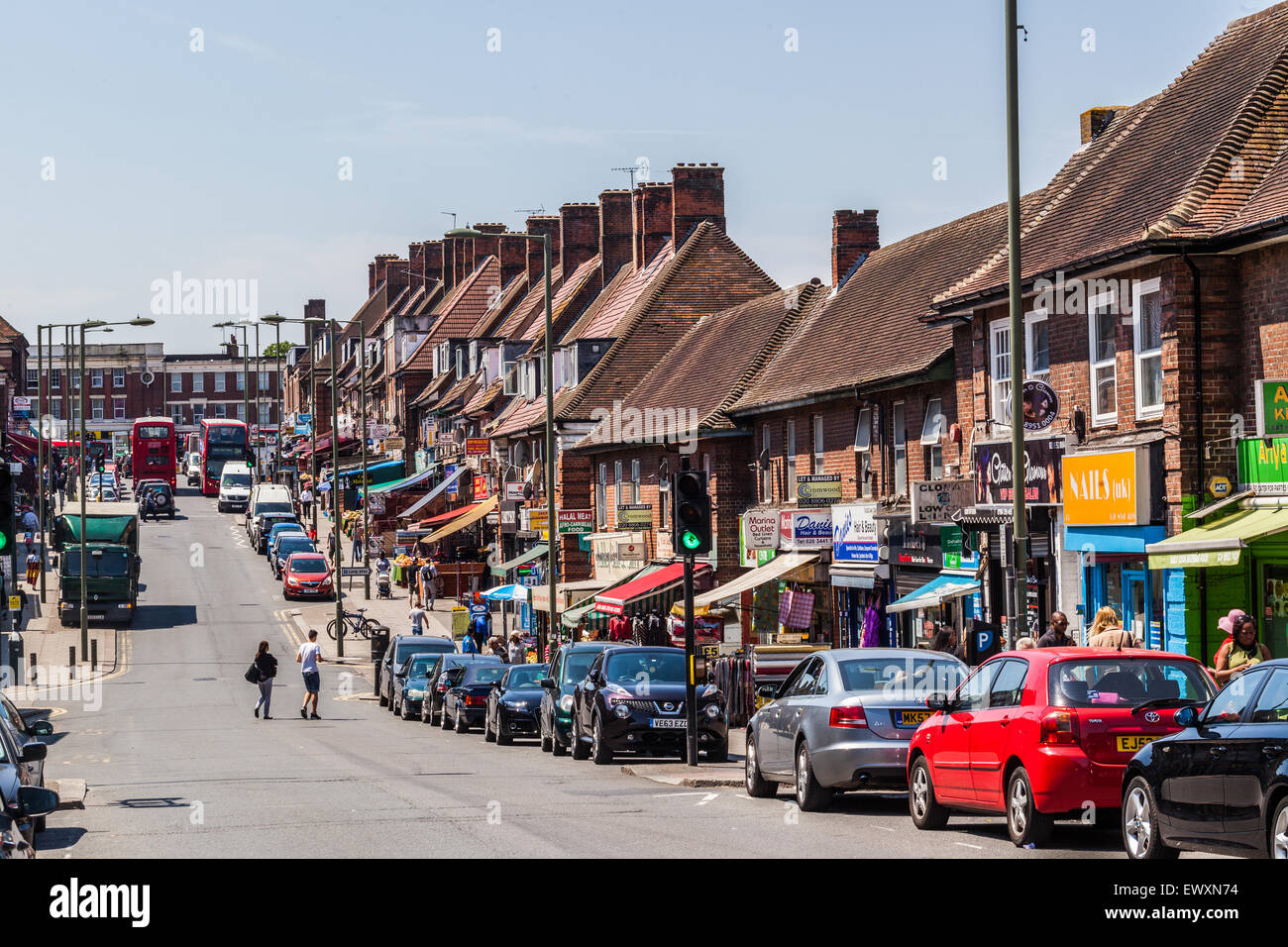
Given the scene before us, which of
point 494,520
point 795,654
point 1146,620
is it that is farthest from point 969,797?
point 494,520

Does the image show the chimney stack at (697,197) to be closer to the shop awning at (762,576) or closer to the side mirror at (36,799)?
the shop awning at (762,576)

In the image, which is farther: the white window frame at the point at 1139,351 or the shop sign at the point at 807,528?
the shop sign at the point at 807,528

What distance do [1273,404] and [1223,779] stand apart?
9758 millimetres

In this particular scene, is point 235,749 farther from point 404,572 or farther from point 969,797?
point 404,572

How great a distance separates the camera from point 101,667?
171ft

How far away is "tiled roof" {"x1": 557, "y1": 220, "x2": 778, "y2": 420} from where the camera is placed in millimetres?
52219

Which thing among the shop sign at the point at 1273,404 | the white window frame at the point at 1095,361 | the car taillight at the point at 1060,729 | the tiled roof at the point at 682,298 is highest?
the tiled roof at the point at 682,298

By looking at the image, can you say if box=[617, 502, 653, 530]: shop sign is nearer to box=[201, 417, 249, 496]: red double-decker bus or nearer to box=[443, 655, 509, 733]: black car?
box=[443, 655, 509, 733]: black car

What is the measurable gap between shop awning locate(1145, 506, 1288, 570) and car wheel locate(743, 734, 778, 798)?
5.25 m

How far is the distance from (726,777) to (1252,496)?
689cm

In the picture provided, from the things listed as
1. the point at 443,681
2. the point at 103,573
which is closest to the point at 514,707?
the point at 443,681

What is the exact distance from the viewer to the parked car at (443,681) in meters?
33.8

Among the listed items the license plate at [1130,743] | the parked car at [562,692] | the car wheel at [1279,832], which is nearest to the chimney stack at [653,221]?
the parked car at [562,692]

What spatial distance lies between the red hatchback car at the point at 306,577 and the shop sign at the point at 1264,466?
49983 millimetres
